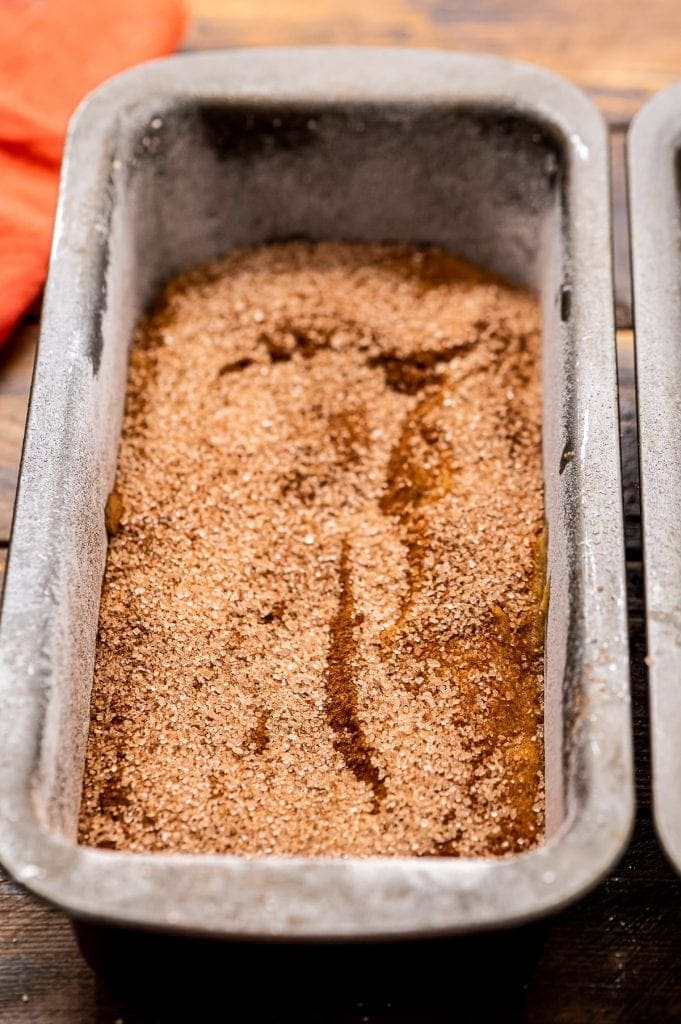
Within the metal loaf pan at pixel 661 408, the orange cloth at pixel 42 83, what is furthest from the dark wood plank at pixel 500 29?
the metal loaf pan at pixel 661 408

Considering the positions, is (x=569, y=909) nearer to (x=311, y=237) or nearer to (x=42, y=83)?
(x=311, y=237)

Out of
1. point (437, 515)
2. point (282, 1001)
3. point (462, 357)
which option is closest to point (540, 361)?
point (462, 357)

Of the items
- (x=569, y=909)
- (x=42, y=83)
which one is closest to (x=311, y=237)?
(x=42, y=83)

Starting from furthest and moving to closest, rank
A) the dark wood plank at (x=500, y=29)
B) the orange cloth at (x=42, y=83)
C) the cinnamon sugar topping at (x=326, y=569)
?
the dark wood plank at (x=500, y=29) < the orange cloth at (x=42, y=83) < the cinnamon sugar topping at (x=326, y=569)

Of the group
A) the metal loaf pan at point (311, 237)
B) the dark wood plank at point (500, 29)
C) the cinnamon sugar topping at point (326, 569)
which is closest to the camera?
the metal loaf pan at point (311, 237)

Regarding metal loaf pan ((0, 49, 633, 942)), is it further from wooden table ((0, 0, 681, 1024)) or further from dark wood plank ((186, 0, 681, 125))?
dark wood plank ((186, 0, 681, 125))

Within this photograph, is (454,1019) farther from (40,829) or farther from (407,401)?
(407,401)

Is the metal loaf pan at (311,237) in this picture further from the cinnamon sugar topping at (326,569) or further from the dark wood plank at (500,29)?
the dark wood plank at (500,29)
